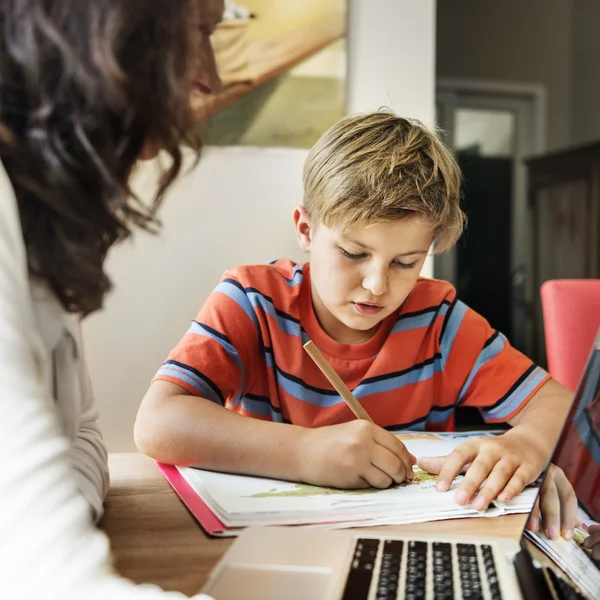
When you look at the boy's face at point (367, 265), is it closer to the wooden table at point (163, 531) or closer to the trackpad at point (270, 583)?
the wooden table at point (163, 531)

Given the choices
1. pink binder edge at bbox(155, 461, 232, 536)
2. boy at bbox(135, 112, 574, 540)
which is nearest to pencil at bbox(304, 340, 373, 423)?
boy at bbox(135, 112, 574, 540)

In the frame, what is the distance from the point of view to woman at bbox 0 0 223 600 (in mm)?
270

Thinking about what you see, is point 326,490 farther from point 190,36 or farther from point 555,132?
point 555,132

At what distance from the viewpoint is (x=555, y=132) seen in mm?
2490

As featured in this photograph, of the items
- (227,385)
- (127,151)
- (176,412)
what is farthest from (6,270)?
(227,385)

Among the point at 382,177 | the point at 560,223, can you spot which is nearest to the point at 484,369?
the point at 382,177

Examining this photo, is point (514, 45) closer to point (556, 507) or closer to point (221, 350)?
point (221, 350)

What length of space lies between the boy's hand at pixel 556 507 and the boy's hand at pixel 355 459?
0.15 m

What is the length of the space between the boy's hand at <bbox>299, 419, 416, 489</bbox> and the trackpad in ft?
0.56

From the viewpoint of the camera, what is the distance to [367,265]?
2.61 feet

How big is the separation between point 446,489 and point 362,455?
0.08 m

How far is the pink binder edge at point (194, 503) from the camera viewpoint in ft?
1.53

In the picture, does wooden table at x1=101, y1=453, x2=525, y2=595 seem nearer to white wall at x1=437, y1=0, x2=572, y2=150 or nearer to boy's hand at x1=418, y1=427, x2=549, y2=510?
boy's hand at x1=418, y1=427, x2=549, y2=510

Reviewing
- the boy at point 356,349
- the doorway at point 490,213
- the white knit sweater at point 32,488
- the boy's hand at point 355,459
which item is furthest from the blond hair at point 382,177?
the doorway at point 490,213
